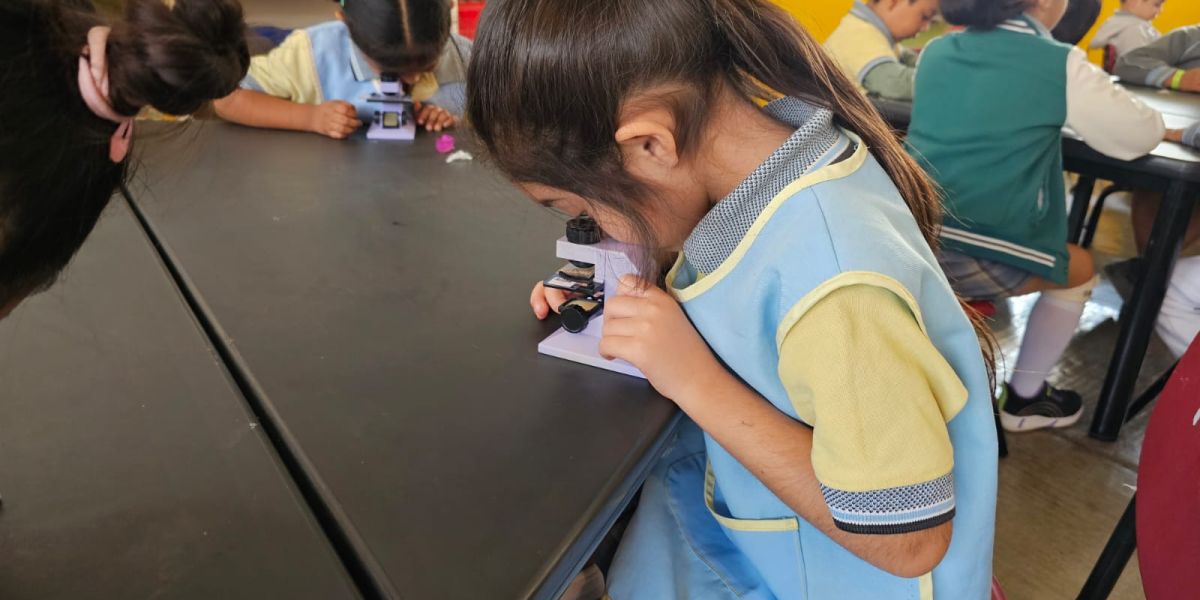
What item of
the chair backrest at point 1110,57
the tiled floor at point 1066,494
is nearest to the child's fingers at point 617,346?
the tiled floor at point 1066,494

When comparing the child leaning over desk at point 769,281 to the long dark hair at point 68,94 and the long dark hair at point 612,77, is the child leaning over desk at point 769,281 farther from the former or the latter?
the long dark hair at point 68,94

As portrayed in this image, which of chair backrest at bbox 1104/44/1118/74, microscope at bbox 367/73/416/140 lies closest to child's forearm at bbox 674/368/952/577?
microscope at bbox 367/73/416/140

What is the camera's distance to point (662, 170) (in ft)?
2.51

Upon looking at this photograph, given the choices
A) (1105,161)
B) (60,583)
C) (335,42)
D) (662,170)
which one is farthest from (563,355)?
(1105,161)

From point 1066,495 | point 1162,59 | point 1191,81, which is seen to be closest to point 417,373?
point 1066,495

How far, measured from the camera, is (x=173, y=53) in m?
0.56

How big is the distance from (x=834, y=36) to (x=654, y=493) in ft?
7.97

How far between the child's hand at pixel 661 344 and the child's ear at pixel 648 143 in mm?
130

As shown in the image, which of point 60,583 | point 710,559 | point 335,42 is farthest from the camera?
point 335,42

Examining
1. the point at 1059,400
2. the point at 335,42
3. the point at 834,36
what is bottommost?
the point at 1059,400

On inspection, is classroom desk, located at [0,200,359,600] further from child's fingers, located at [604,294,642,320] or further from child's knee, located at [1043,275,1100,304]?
child's knee, located at [1043,275,1100,304]

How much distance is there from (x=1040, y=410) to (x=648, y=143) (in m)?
1.83

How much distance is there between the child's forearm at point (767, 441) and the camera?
0.72 m

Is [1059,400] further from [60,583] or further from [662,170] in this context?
[60,583]
